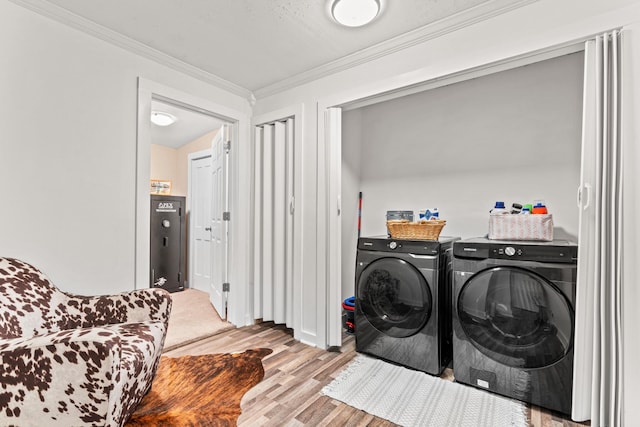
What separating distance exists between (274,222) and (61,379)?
206 cm

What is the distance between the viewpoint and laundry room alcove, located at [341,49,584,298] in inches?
90.2

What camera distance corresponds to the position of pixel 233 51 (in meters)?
2.39

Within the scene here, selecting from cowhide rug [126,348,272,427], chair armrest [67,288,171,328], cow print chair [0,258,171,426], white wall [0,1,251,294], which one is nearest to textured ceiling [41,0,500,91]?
white wall [0,1,251,294]

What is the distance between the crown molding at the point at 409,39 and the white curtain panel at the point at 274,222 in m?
0.39

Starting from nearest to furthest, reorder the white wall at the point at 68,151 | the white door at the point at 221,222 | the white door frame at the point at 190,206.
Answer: the white wall at the point at 68,151 < the white door at the point at 221,222 < the white door frame at the point at 190,206

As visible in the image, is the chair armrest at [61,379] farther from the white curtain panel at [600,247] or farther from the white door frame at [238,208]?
the white curtain panel at [600,247]

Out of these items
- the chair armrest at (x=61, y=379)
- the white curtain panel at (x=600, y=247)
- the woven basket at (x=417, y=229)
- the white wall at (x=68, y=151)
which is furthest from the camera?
A: the woven basket at (x=417, y=229)

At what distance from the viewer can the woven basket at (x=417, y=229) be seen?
225cm

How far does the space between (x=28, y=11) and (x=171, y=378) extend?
7.68ft

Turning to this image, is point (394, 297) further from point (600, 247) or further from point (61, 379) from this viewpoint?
point (61, 379)

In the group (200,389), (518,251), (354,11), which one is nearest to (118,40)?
(354,11)

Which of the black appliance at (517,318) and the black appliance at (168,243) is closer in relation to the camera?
the black appliance at (517,318)

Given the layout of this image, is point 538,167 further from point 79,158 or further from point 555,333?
point 79,158

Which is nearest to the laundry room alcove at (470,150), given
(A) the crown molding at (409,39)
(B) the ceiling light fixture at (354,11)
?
(A) the crown molding at (409,39)
